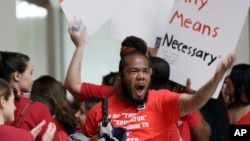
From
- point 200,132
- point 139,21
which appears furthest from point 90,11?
point 200,132

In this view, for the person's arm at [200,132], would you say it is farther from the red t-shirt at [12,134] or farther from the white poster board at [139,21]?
the red t-shirt at [12,134]

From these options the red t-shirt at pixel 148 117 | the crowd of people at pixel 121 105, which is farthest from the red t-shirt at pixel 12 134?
the red t-shirt at pixel 148 117

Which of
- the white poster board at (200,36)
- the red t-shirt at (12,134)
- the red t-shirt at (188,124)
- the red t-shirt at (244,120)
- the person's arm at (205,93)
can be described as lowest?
the red t-shirt at (244,120)

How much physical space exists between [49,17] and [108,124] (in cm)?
229

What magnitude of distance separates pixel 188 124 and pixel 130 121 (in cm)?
60

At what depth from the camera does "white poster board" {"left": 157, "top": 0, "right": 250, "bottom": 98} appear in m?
3.35

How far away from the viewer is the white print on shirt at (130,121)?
278 centimetres

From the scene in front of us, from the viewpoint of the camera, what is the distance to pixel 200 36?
135 inches

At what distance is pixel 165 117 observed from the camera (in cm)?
281

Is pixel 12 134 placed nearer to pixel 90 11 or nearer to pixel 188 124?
pixel 188 124

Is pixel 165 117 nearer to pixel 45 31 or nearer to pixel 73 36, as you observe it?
pixel 73 36

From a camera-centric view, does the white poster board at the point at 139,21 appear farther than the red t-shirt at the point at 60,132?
Yes

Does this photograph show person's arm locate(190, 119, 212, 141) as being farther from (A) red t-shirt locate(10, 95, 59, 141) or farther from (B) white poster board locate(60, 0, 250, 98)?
(A) red t-shirt locate(10, 95, 59, 141)

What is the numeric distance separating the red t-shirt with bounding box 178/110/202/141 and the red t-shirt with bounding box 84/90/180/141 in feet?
1.32
